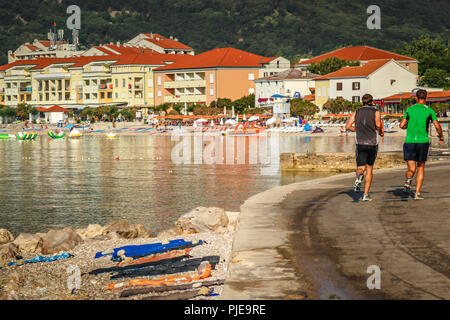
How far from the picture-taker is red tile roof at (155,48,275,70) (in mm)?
134625

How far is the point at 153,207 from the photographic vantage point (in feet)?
73.9

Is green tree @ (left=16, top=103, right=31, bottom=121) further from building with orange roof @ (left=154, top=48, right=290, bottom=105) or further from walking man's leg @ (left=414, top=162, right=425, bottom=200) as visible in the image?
walking man's leg @ (left=414, top=162, right=425, bottom=200)

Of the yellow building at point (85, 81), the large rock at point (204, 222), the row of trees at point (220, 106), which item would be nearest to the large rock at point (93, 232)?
the large rock at point (204, 222)

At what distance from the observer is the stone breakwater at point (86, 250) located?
10.7 m

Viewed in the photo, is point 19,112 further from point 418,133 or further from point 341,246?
point 341,246

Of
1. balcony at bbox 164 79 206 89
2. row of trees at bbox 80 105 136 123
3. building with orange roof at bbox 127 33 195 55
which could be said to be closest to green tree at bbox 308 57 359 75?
balcony at bbox 164 79 206 89

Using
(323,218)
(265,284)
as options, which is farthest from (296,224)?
(265,284)

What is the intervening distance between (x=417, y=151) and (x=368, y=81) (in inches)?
3502

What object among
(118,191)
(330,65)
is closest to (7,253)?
(118,191)

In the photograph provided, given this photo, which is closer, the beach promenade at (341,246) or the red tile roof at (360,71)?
the beach promenade at (341,246)

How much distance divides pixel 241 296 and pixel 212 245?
4.47 metres

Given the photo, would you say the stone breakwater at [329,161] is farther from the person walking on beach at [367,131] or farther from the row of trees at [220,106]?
the row of trees at [220,106]

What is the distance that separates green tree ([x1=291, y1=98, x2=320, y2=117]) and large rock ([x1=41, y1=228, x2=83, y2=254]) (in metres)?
92.3

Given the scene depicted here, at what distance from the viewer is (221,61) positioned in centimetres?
13475
